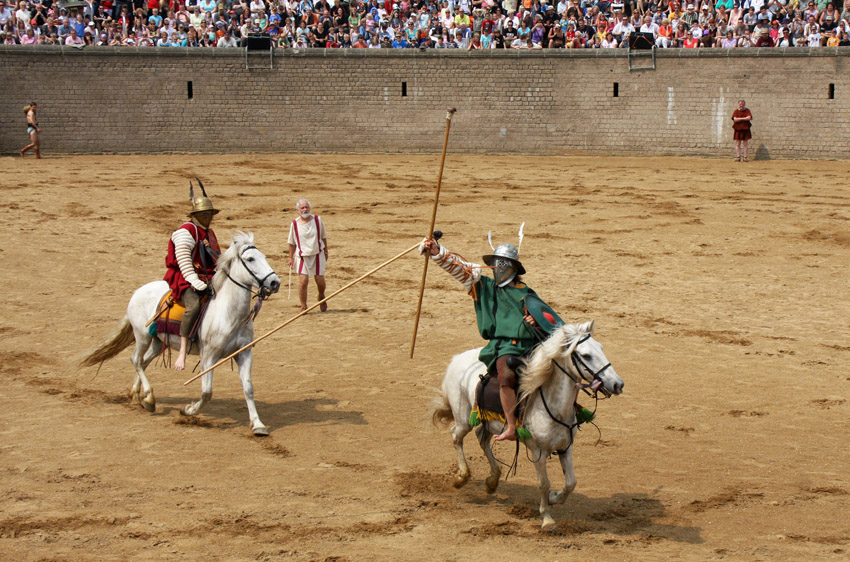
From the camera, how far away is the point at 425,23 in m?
34.1

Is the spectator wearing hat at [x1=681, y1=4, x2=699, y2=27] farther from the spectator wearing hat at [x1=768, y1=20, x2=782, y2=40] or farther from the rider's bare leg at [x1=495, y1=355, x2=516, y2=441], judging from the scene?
the rider's bare leg at [x1=495, y1=355, x2=516, y2=441]

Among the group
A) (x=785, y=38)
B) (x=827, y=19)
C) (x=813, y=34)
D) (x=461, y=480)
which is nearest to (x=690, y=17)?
(x=785, y=38)

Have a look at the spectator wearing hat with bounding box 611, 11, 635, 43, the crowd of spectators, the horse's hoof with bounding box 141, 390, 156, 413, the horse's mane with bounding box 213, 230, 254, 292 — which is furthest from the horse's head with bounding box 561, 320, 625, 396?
the spectator wearing hat with bounding box 611, 11, 635, 43

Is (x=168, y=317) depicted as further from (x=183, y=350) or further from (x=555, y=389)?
(x=555, y=389)

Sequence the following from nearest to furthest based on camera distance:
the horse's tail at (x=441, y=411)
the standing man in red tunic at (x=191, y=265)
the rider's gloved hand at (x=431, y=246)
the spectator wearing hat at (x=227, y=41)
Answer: the rider's gloved hand at (x=431, y=246) → the horse's tail at (x=441, y=411) → the standing man in red tunic at (x=191, y=265) → the spectator wearing hat at (x=227, y=41)

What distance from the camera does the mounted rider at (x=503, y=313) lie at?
24.4 ft

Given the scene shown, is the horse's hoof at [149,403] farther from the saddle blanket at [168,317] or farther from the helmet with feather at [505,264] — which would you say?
the helmet with feather at [505,264]

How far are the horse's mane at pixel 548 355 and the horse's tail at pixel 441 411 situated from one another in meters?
1.23

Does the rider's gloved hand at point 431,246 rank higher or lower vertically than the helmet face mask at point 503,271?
higher

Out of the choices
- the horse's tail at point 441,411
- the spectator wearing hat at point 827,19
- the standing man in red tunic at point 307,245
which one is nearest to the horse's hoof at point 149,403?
the horse's tail at point 441,411

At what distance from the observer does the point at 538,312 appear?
24.6 feet

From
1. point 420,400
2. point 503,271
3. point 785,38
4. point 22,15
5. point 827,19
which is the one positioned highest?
point 22,15

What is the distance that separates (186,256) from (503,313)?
380 cm

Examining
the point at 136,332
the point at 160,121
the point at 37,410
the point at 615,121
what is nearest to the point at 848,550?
the point at 136,332
